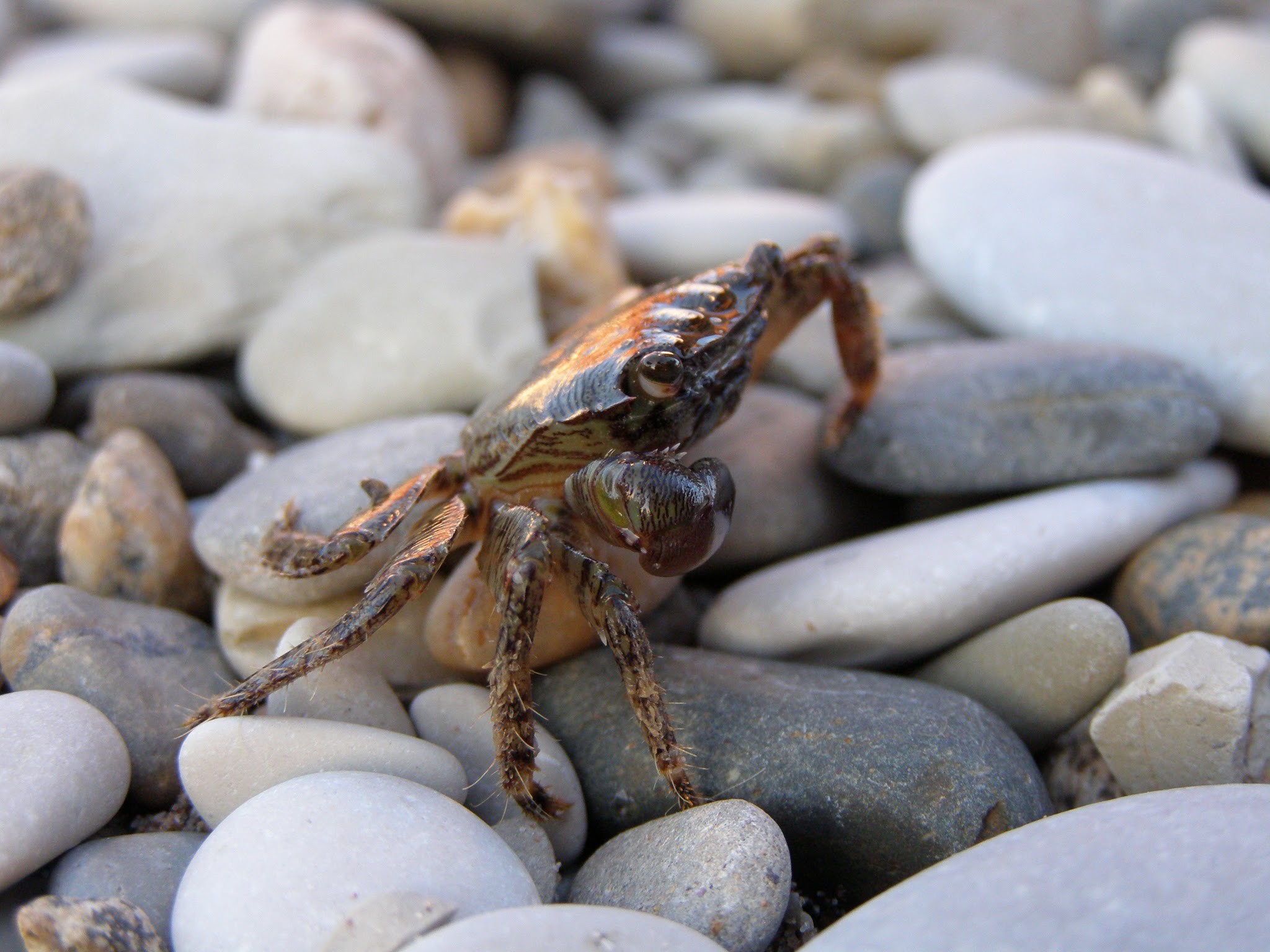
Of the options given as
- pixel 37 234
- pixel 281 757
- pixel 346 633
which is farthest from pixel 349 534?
pixel 37 234

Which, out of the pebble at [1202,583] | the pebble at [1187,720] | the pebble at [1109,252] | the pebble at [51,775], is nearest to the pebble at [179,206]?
the pebble at [51,775]

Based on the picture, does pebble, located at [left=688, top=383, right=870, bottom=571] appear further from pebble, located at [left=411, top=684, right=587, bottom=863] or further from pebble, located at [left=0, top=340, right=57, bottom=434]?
pebble, located at [left=0, top=340, right=57, bottom=434]

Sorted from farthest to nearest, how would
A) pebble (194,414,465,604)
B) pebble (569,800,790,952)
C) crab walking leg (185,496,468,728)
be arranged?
pebble (194,414,465,604), crab walking leg (185,496,468,728), pebble (569,800,790,952)

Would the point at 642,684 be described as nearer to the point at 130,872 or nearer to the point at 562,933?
the point at 562,933

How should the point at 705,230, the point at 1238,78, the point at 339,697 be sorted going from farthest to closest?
the point at 1238,78
the point at 705,230
the point at 339,697

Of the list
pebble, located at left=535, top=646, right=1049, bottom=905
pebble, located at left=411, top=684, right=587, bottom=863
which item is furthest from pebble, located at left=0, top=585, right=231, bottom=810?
pebble, located at left=535, top=646, right=1049, bottom=905

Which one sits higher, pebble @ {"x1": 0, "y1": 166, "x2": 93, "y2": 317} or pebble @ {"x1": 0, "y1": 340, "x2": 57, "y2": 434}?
pebble @ {"x1": 0, "y1": 166, "x2": 93, "y2": 317}

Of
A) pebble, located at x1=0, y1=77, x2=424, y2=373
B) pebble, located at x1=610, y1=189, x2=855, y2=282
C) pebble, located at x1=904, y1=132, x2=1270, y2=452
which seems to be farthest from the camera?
pebble, located at x1=610, y1=189, x2=855, y2=282
